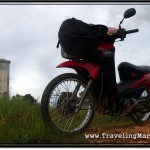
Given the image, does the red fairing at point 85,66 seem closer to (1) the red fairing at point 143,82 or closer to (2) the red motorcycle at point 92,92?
(2) the red motorcycle at point 92,92

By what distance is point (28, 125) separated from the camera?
4.87m

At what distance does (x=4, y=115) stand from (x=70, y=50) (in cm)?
115

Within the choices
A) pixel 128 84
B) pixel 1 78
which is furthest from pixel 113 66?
pixel 1 78

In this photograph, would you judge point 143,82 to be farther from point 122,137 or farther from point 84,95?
point 84,95

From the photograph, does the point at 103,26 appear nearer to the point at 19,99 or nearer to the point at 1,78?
the point at 1,78

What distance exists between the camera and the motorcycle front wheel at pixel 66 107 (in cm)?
456

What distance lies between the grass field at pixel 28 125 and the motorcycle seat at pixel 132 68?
0.55 meters

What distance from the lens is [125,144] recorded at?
461cm

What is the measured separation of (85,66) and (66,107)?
444mm

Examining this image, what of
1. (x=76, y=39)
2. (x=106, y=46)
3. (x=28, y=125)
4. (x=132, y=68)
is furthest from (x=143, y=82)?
Result: (x=28, y=125)

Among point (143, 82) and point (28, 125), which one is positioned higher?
point (143, 82)

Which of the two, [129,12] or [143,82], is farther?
[143,82]

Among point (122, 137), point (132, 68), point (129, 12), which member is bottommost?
point (122, 137)

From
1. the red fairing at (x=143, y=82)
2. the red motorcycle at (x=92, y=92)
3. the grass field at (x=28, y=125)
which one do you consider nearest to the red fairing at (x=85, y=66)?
the red motorcycle at (x=92, y=92)
